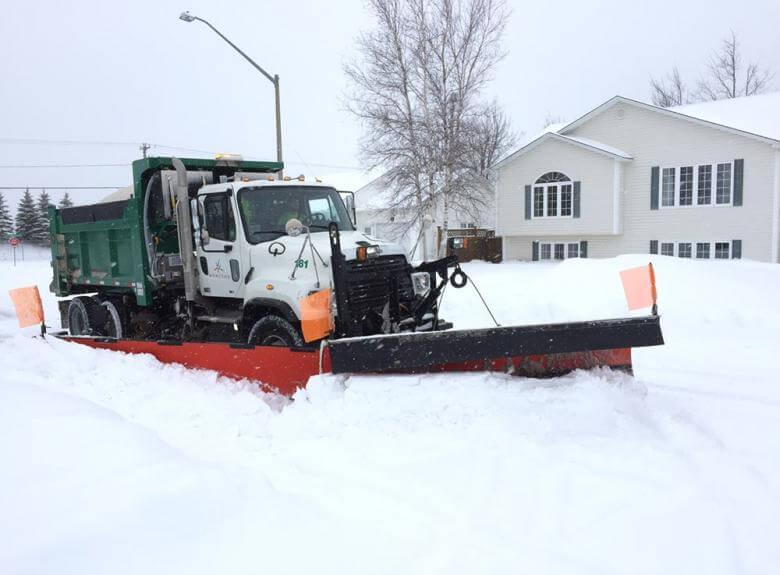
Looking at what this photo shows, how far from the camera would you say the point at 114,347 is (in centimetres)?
723

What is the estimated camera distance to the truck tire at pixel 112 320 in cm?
891

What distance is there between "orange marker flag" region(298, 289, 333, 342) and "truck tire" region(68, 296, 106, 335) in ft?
16.7

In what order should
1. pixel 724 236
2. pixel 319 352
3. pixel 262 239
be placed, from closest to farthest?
1. pixel 319 352
2. pixel 262 239
3. pixel 724 236

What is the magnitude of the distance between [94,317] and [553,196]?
19831 mm

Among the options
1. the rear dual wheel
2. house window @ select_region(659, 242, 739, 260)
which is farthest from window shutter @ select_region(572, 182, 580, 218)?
the rear dual wheel

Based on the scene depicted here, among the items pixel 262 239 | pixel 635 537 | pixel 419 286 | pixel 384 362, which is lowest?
pixel 635 537

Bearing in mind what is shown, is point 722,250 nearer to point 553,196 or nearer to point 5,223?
point 553,196

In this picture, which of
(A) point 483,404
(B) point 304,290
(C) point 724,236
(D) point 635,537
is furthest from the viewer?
(C) point 724,236

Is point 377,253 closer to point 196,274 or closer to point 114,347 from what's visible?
point 196,274

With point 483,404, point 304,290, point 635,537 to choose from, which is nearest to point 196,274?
point 304,290

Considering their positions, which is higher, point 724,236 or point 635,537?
point 724,236

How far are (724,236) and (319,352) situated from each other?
66.9ft

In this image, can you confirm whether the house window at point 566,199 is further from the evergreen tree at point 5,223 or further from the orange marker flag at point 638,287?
the evergreen tree at point 5,223

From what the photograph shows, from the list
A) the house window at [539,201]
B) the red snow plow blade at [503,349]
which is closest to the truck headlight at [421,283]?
the red snow plow blade at [503,349]
